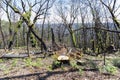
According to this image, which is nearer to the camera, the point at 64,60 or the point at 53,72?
the point at 53,72

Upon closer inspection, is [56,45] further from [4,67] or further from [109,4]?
[109,4]

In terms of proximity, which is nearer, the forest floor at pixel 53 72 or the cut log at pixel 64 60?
the forest floor at pixel 53 72

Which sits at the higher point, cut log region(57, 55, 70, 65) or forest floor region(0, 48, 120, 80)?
cut log region(57, 55, 70, 65)

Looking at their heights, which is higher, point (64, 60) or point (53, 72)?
point (64, 60)

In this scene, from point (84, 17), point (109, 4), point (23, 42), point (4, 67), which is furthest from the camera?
point (23, 42)

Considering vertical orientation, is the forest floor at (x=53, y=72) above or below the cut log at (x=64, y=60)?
below

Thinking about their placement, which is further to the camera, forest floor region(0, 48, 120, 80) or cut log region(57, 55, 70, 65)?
cut log region(57, 55, 70, 65)

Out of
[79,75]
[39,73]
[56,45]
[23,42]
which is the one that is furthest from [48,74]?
[23,42]

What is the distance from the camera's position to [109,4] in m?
30.0

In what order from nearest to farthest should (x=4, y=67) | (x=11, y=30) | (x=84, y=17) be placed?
(x=4, y=67) < (x=11, y=30) < (x=84, y=17)

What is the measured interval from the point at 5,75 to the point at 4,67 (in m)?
1.65

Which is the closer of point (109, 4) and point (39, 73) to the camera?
point (39, 73)

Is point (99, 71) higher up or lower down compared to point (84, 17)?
lower down

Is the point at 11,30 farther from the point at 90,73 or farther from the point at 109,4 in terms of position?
the point at 90,73
